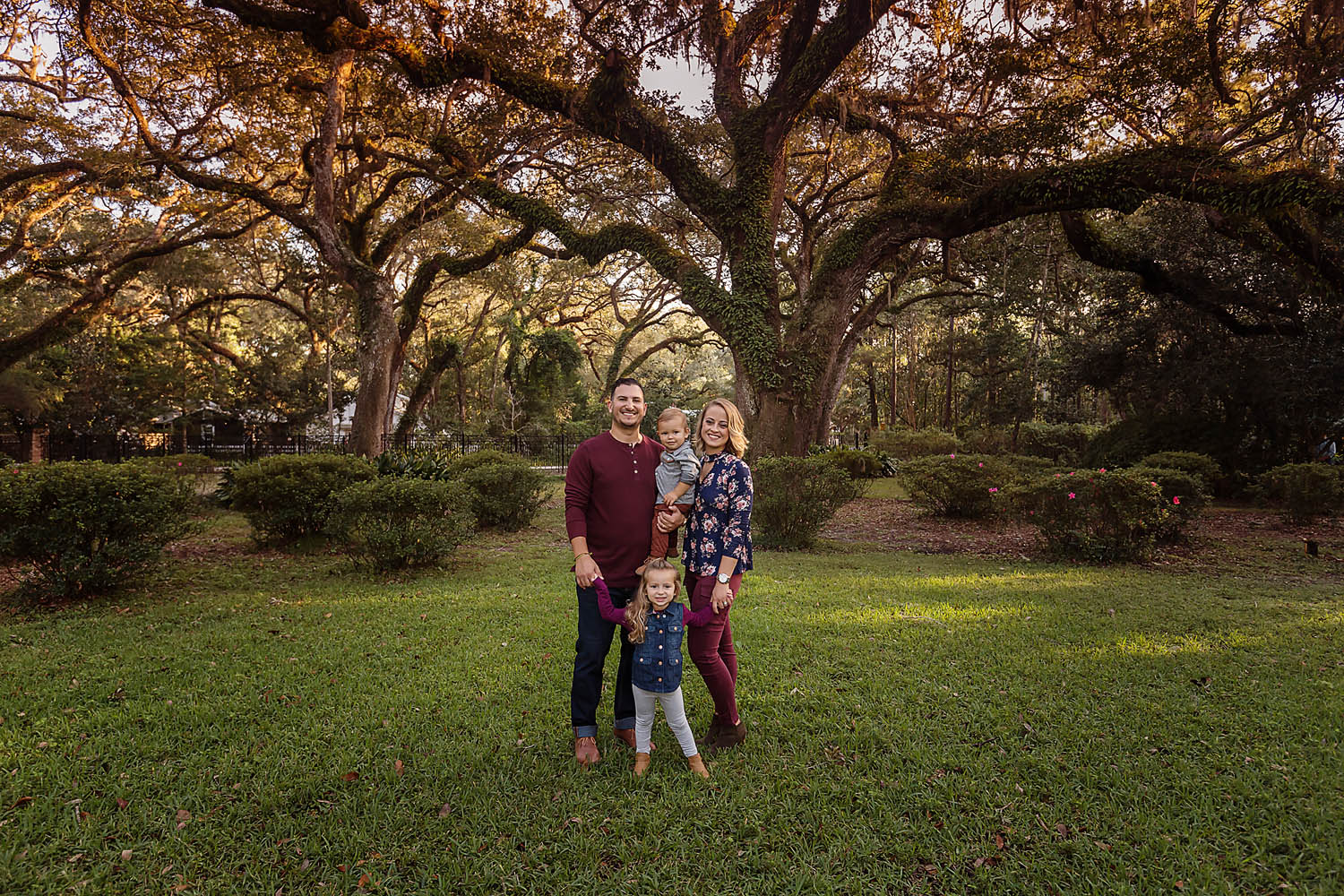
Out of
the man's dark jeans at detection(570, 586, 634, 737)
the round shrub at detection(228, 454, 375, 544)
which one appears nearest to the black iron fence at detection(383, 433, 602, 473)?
the round shrub at detection(228, 454, 375, 544)

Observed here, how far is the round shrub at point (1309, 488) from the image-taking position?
1005cm

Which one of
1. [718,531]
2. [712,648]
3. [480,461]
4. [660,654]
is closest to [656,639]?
[660,654]

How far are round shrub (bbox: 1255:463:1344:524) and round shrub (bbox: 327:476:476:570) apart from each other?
514 inches

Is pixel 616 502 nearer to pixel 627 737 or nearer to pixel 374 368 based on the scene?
pixel 627 737

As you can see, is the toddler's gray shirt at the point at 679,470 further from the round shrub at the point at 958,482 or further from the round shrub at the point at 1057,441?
the round shrub at the point at 1057,441

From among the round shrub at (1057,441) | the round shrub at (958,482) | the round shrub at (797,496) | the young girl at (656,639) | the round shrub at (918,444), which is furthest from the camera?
the round shrub at (918,444)

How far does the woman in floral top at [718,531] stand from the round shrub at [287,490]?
6.92 metres

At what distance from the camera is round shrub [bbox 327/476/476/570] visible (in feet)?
23.5

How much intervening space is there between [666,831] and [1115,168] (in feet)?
40.7

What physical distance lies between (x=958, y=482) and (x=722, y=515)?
32.2 feet

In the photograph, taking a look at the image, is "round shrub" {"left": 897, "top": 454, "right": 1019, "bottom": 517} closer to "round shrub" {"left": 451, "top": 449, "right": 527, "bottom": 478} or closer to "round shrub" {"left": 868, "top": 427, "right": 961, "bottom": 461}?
"round shrub" {"left": 451, "top": 449, "right": 527, "bottom": 478}

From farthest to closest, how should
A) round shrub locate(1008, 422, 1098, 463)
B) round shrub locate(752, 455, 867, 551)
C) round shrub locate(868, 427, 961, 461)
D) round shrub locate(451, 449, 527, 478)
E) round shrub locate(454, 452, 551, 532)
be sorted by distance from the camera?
round shrub locate(868, 427, 961, 461)
round shrub locate(1008, 422, 1098, 463)
round shrub locate(451, 449, 527, 478)
round shrub locate(454, 452, 551, 532)
round shrub locate(752, 455, 867, 551)

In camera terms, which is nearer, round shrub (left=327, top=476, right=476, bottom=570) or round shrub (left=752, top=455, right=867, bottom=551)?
round shrub (left=327, top=476, right=476, bottom=570)

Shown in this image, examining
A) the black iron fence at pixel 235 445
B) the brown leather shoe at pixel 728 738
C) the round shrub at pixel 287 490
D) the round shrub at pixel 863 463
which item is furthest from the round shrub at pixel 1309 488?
the black iron fence at pixel 235 445
